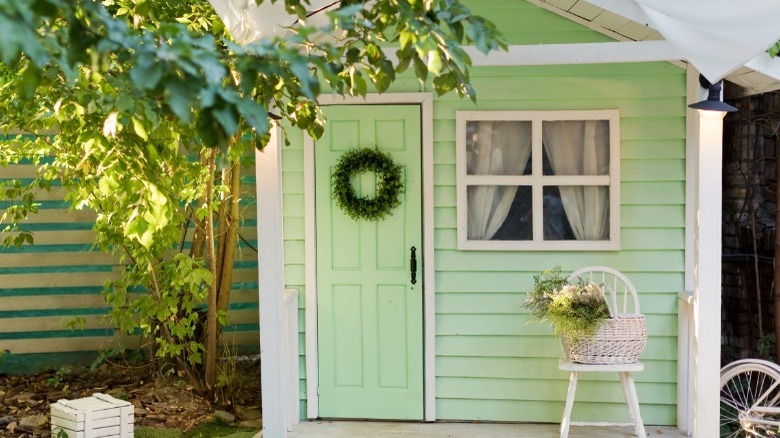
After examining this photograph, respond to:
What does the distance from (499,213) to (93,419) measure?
2.65 m

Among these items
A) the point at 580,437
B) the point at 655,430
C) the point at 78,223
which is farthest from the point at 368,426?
the point at 78,223

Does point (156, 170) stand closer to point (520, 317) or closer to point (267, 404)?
point (267, 404)

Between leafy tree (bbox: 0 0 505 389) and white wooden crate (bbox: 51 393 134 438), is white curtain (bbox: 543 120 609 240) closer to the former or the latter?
leafy tree (bbox: 0 0 505 389)

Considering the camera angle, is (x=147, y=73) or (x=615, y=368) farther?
(x=615, y=368)

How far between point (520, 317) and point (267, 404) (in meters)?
1.72

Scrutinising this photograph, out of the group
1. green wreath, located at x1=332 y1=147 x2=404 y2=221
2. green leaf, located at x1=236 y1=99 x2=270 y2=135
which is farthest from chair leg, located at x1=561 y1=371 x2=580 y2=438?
green leaf, located at x1=236 y1=99 x2=270 y2=135

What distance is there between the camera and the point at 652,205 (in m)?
5.73

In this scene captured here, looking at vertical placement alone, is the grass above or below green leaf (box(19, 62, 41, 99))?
below

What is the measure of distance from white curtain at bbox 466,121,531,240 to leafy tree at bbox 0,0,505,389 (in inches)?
31.7

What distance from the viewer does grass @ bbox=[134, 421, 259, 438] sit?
601 centimetres

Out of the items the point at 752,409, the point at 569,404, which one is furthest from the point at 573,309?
the point at 752,409

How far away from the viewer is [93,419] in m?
5.42

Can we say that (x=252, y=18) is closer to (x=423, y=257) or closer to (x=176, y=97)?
(x=176, y=97)

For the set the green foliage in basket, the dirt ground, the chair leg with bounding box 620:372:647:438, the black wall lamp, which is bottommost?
the dirt ground
